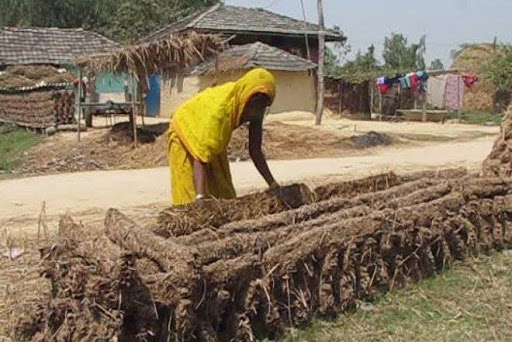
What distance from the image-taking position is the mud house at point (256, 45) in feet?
91.0

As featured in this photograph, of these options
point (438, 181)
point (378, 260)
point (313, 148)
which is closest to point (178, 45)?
point (313, 148)

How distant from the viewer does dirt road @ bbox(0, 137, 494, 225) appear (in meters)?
9.68

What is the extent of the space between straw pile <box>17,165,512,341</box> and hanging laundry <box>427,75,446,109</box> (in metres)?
27.0

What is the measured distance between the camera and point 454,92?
103ft

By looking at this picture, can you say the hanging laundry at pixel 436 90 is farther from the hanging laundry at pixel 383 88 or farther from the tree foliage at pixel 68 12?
the tree foliage at pixel 68 12

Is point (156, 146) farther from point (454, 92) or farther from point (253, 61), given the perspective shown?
point (454, 92)

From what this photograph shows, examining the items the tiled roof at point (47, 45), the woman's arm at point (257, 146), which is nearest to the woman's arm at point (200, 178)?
the woman's arm at point (257, 146)

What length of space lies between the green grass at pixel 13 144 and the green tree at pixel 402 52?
32.4 m

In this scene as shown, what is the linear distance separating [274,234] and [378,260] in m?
0.93

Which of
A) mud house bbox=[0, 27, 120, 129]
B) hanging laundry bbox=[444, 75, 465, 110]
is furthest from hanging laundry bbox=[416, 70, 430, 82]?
mud house bbox=[0, 27, 120, 129]

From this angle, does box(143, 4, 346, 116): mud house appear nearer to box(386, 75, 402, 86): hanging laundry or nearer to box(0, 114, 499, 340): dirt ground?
box(386, 75, 402, 86): hanging laundry

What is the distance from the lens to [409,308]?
15.7 feet

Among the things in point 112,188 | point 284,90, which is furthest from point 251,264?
point 284,90

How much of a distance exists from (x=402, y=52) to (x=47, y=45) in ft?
87.1
